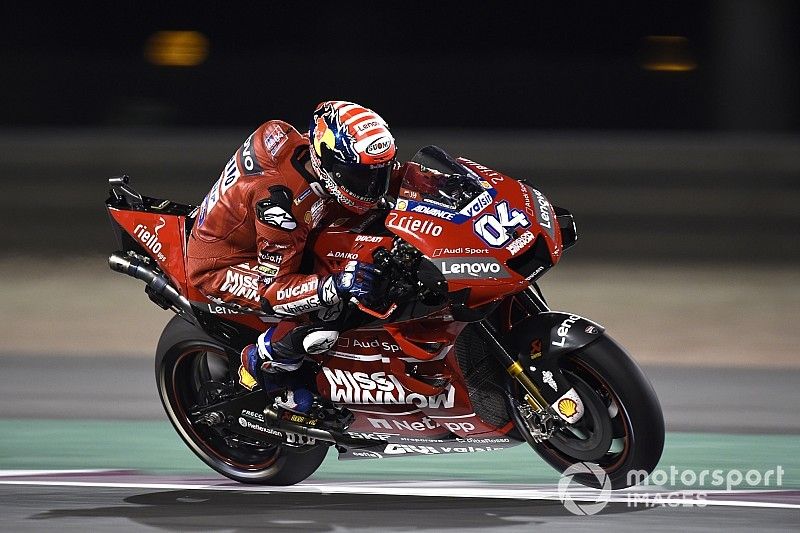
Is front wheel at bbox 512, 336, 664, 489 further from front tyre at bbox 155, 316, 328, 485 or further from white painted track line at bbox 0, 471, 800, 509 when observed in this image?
front tyre at bbox 155, 316, 328, 485

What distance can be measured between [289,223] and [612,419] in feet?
4.99

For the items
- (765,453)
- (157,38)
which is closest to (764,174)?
(765,453)

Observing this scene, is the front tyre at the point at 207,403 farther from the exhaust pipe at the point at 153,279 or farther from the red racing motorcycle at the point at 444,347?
the exhaust pipe at the point at 153,279

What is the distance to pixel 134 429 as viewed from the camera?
7.64 metres

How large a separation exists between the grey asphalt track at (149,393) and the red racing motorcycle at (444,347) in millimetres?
1817

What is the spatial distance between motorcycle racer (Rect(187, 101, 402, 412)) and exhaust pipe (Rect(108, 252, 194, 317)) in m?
0.16

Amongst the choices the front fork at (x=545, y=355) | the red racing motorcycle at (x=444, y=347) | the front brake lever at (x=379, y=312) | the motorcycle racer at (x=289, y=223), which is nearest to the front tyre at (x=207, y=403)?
the red racing motorcycle at (x=444, y=347)

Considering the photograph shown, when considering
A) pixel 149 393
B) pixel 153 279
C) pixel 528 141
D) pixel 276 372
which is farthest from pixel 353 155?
pixel 528 141

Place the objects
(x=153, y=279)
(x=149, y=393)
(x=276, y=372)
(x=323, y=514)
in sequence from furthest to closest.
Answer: (x=149, y=393), (x=153, y=279), (x=276, y=372), (x=323, y=514)

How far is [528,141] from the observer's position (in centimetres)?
1090

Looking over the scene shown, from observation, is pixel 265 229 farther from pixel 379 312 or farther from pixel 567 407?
pixel 567 407

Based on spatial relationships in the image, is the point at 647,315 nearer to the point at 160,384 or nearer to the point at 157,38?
the point at 160,384

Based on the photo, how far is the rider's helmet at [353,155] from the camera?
18.3 feet

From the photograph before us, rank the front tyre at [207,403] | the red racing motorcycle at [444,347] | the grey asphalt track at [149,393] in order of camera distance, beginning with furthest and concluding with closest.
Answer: the grey asphalt track at [149,393] → the front tyre at [207,403] → the red racing motorcycle at [444,347]
